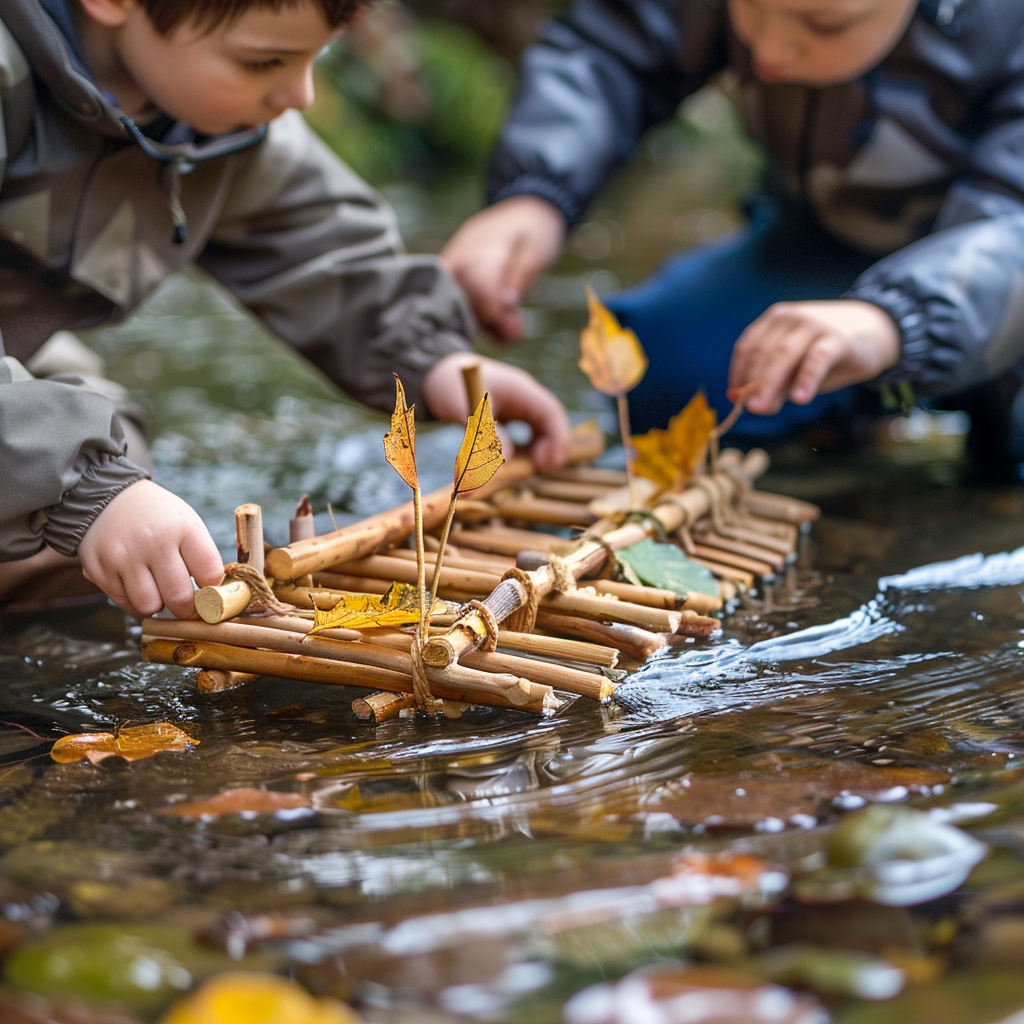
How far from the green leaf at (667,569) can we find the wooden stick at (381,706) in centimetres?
37

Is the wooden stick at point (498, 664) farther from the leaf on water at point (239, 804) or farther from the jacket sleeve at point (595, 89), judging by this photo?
the jacket sleeve at point (595, 89)

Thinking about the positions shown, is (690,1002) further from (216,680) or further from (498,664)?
(216,680)

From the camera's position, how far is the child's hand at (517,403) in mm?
1791

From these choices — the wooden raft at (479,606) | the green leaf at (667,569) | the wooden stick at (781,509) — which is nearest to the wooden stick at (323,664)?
the wooden raft at (479,606)

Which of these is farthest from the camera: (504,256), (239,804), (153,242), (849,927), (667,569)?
(504,256)

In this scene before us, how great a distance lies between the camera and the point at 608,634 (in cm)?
127

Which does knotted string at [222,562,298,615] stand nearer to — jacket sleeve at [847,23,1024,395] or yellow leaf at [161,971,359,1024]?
yellow leaf at [161,971,359,1024]

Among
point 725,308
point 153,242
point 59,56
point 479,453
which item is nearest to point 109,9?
point 59,56

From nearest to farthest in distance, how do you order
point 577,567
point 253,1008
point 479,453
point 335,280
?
point 253,1008, point 479,453, point 577,567, point 335,280

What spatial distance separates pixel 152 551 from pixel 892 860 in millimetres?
777

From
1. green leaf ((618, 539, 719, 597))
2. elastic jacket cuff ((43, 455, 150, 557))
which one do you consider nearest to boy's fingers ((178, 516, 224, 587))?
elastic jacket cuff ((43, 455, 150, 557))

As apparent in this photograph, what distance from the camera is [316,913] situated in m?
0.84

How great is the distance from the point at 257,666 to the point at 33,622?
19.3 inches

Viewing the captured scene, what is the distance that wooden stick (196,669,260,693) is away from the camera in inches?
49.1
